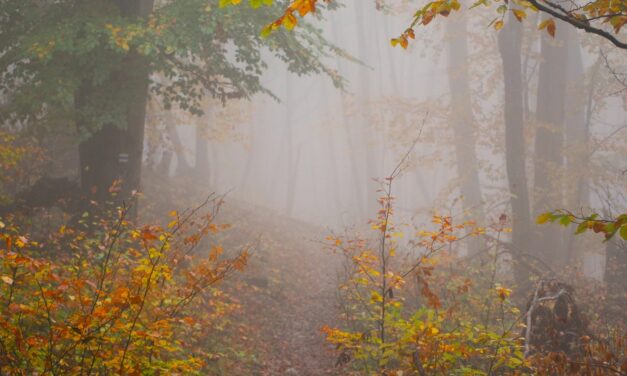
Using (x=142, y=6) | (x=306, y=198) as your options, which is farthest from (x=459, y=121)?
(x=306, y=198)

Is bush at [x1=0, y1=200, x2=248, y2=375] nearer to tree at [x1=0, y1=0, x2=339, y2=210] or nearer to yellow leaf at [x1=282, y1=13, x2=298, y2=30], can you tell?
yellow leaf at [x1=282, y1=13, x2=298, y2=30]

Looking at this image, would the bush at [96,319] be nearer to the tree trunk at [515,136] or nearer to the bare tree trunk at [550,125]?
the tree trunk at [515,136]

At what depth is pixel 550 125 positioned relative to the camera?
1391cm

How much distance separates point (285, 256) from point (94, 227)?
327 inches

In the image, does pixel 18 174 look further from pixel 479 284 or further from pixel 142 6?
pixel 479 284

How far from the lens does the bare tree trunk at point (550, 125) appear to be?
1405 cm

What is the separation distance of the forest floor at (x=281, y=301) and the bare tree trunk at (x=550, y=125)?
22.4ft

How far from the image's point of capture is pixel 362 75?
3080 centimetres

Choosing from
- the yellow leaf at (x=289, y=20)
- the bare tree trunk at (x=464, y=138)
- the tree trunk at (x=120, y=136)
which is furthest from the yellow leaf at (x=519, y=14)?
the bare tree trunk at (x=464, y=138)

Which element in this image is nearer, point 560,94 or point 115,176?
point 115,176

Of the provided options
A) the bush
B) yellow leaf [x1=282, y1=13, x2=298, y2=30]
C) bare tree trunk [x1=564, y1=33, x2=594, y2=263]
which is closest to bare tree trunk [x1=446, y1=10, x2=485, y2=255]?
bare tree trunk [x1=564, y1=33, x2=594, y2=263]

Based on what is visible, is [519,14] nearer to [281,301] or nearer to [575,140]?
[281,301]

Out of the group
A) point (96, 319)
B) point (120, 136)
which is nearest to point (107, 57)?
point (120, 136)

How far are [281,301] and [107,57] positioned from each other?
6156 millimetres
